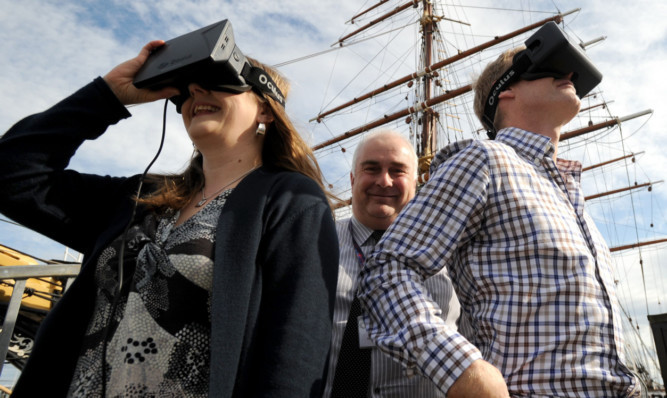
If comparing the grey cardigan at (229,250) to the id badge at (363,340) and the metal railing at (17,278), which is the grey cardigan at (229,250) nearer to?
the metal railing at (17,278)

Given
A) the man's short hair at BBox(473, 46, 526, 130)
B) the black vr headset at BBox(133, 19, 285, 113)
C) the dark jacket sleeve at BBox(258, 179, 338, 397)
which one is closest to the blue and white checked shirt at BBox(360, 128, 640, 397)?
the dark jacket sleeve at BBox(258, 179, 338, 397)

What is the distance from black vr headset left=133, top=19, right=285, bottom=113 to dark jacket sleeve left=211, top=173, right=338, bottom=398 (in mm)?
453

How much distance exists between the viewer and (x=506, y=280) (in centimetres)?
151

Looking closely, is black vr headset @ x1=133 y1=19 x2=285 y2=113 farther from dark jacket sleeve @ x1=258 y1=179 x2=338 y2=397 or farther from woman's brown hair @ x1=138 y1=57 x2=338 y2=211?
dark jacket sleeve @ x1=258 y1=179 x2=338 y2=397

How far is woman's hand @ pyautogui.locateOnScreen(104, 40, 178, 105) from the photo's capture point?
184 centimetres

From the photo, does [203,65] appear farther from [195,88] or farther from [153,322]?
[153,322]

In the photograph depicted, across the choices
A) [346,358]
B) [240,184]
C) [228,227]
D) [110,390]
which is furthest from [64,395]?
[346,358]

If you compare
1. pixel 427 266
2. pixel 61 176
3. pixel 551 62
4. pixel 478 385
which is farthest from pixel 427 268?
pixel 61 176

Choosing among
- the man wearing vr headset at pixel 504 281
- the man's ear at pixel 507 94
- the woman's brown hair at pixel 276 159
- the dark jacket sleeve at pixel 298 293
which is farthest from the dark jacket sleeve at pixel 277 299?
the man's ear at pixel 507 94

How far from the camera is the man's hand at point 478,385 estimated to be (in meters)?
1.28

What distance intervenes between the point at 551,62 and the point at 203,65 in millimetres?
1426

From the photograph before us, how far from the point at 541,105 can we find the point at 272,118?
1133 mm

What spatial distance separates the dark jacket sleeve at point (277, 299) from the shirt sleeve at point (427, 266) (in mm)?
172

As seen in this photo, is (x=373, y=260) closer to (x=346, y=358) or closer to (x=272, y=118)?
(x=346, y=358)
